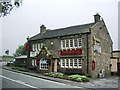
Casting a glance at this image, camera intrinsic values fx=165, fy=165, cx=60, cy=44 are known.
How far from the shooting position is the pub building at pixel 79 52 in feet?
84.3

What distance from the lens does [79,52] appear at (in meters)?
26.5

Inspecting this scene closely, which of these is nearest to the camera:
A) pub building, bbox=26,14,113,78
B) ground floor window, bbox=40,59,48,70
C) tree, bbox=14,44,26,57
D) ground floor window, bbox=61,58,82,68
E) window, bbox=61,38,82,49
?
pub building, bbox=26,14,113,78

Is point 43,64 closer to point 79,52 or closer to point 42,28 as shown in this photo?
point 79,52

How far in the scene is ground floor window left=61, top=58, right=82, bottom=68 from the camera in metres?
26.5

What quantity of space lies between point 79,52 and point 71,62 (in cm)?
228

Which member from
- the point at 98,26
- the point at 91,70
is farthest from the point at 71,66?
the point at 98,26

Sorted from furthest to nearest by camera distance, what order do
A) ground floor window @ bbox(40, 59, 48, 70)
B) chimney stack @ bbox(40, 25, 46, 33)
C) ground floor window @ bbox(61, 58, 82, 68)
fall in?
1. chimney stack @ bbox(40, 25, 46, 33)
2. ground floor window @ bbox(40, 59, 48, 70)
3. ground floor window @ bbox(61, 58, 82, 68)

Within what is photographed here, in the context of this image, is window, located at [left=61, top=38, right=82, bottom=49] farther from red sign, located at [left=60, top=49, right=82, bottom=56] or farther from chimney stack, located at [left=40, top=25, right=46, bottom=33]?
chimney stack, located at [left=40, top=25, right=46, bottom=33]

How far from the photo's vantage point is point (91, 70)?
81.8ft

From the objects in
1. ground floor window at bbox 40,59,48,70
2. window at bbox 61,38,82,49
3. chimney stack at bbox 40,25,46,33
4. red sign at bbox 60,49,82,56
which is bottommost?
ground floor window at bbox 40,59,48,70

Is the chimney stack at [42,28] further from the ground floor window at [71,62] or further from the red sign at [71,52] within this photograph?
the ground floor window at [71,62]

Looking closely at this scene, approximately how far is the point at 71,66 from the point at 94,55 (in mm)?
4161

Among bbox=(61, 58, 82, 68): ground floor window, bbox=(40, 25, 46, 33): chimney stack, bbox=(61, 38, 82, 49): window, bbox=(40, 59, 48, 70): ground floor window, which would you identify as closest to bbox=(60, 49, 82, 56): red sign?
bbox=(61, 38, 82, 49): window

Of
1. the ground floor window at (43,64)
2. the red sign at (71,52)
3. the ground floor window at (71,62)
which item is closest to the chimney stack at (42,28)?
the ground floor window at (43,64)
